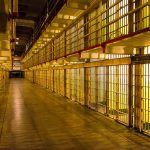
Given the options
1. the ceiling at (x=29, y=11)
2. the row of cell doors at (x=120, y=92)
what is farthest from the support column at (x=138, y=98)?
the ceiling at (x=29, y=11)

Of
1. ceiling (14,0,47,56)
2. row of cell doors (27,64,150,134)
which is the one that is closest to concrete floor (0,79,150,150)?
row of cell doors (27,64,150,134)

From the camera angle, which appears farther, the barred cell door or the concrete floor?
the barred cell door

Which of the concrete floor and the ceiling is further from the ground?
the ceiling

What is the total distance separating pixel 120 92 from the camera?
7.40 m

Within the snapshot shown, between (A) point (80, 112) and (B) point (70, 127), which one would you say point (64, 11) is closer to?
(A) point (80, 112)

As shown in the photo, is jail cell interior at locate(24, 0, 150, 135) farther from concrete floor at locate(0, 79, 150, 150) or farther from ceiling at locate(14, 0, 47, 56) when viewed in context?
ceiling at locate(14, 0, 47, 56)

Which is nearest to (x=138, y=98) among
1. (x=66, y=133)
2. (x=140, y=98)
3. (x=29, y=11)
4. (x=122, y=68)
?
(x=140, y=98)

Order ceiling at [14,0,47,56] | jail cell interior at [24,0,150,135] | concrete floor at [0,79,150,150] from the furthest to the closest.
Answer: ceiling at [14,0,47,56] → jail cell interior at [24,0,150,135] → concrete floor at [0,79,150,150]

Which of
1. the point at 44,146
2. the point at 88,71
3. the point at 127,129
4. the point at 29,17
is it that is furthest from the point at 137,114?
the point at 29,17

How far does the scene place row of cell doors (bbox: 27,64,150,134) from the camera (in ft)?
17.9

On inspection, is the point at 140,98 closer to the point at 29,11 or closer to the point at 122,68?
the point at 122,68

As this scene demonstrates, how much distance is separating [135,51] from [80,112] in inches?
129

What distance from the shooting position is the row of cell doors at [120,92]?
5469 millimetres

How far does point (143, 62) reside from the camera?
5.22 metres
